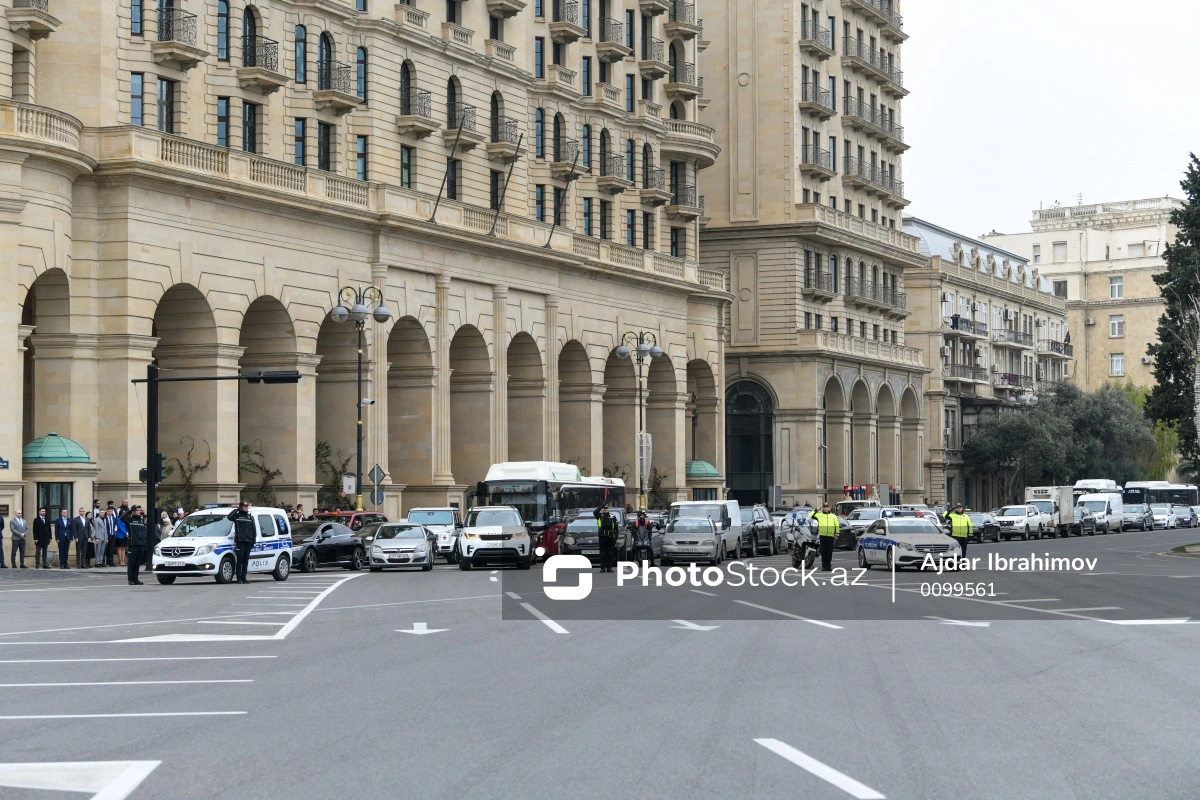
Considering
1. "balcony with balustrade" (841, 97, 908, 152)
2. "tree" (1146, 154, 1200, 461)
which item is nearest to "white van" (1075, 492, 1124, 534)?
"tree" (1146, 154, 1200, 461)

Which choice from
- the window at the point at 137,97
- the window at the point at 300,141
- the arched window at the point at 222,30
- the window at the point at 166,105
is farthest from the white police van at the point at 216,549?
the window at the point at 300,141

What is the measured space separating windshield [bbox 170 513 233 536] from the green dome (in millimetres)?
9587

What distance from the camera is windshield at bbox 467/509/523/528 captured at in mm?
46469

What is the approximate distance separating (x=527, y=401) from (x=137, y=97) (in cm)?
2312

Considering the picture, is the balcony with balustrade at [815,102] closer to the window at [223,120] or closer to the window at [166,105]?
the window at [223,120]

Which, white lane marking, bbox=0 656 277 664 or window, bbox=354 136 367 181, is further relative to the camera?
window, bbox=354 136 367 181

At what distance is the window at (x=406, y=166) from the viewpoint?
2485 inches

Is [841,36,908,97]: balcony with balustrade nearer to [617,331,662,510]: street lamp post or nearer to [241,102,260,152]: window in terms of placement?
[617,331,662,510]: street lamp post

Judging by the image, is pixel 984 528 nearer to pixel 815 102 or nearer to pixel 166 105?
pixel 815 102

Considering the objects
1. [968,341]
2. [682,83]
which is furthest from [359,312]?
[968,341]

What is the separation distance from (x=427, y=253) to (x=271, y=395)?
9089mm

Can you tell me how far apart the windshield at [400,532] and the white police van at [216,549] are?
5868 mm

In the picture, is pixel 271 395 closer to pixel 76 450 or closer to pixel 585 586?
pixel 76 450

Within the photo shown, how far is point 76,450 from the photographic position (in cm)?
4716
